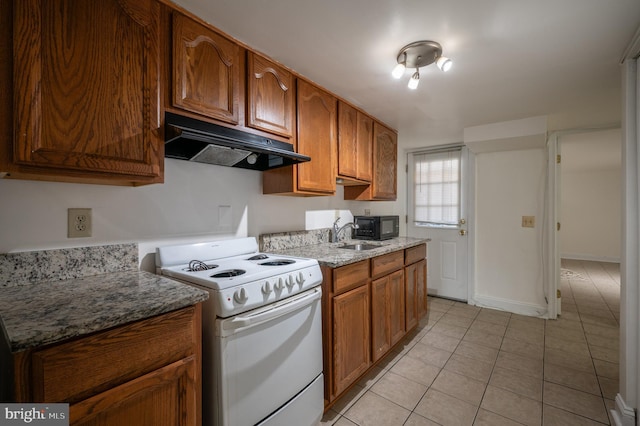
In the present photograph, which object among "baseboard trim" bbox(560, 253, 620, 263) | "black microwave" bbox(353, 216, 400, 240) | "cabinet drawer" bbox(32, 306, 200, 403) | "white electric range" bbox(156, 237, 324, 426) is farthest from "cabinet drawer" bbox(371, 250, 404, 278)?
"baseboard trim" bbox(560, 253, 620, 263)

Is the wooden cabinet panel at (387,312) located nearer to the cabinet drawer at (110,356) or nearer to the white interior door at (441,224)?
the cabinet drawer at (110,356)

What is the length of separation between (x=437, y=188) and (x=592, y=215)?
5.27 metres

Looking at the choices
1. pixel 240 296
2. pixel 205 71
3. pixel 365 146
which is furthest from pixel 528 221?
pixel 205 71

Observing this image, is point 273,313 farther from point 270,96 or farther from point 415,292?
point 415,292

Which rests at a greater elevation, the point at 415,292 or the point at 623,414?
the point at 415,292

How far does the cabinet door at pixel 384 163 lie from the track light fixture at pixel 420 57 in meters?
1.05

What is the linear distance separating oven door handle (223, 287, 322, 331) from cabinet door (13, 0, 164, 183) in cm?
70

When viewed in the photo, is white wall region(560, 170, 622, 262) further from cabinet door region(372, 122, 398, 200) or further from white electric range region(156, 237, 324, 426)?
white electric range region(156, 237, 324, 426)

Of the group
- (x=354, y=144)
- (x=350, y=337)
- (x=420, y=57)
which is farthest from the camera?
(x=354, y=144)

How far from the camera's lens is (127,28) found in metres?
1.11

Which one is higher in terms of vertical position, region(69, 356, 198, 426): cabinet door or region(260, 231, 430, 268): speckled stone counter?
region(260, 231, 430, 268): speckled stone counter

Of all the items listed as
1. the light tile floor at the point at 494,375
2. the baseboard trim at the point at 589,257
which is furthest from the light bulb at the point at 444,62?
the baseboard trim at the point at 589,257

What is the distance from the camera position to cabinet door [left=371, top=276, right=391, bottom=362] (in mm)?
1980

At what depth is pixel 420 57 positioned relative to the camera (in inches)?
63.4
